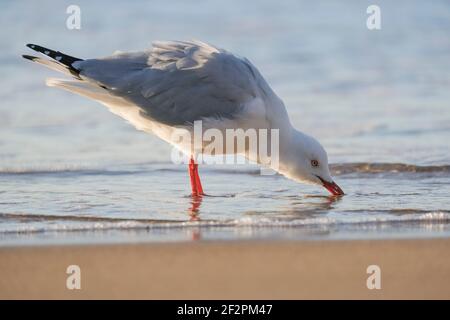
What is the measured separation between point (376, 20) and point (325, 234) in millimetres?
9023

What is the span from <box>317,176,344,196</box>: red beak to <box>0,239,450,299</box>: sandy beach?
6.61 ft

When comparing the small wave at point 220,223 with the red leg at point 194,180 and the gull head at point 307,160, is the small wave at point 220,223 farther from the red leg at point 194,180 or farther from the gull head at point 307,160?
the red leg at point 194,180

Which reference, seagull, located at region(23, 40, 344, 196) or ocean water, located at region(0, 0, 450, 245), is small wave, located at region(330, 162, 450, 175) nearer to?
ocean water, located at region(0, 0, 450, 245)

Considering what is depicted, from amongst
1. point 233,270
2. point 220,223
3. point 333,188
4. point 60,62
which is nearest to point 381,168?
point 333,188

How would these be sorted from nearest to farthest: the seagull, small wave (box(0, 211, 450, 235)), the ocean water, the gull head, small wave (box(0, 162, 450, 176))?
small wave (box(0, 211, 450, 235)), the ocean water, the seagull, the gull head, small wave (box(0, 162, 450, 176))

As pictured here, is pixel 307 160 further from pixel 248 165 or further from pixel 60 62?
pixel 60 62

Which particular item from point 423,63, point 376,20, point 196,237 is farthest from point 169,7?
→ point 196,237

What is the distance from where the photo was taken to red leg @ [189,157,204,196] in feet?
26.0

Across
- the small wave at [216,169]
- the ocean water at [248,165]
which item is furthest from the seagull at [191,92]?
the small wave at [216,169]

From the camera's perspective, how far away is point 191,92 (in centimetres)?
766

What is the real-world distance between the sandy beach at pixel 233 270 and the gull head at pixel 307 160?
2133mm

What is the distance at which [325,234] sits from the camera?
6.08m

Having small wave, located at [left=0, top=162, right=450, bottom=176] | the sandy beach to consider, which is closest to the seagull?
small wave, located at [left=0, top=162, right=450, bottom=176]
